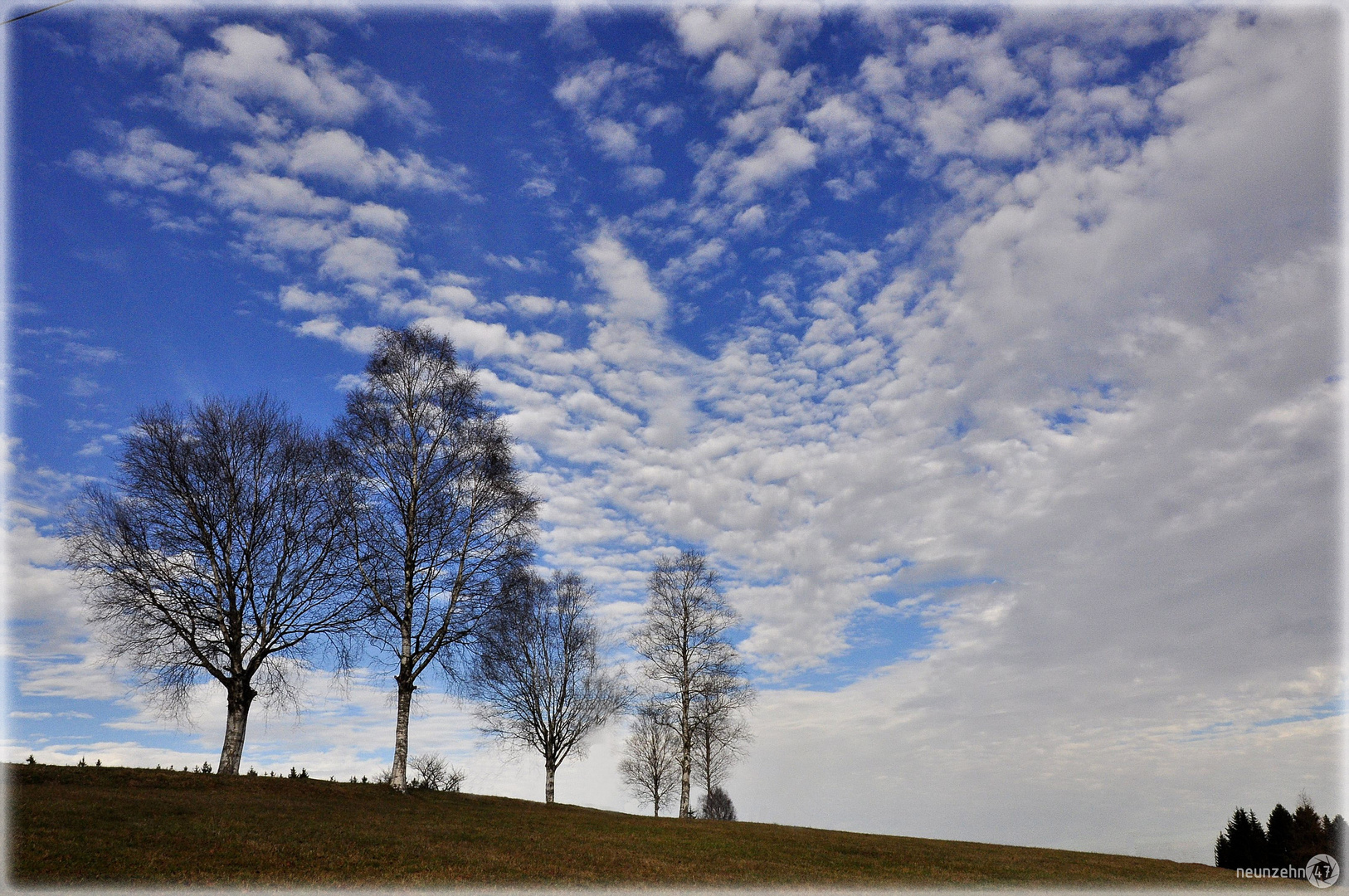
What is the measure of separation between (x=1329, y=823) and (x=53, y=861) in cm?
7749

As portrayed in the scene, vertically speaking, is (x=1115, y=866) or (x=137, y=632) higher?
(x=137, y=632)

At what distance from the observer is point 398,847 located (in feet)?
51.2

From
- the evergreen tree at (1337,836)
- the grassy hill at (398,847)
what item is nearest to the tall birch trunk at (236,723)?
the grassy hill at (398,847)

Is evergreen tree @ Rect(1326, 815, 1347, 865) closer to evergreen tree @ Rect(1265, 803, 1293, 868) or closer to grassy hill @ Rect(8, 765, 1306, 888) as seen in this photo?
evergreen tree @ Rect(1265, 803, 1293, 868)

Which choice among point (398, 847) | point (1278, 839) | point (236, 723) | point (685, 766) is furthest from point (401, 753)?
point (1278, 839)

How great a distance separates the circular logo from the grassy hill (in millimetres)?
2359

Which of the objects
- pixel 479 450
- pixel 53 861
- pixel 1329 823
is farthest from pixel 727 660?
pixel 1329 823

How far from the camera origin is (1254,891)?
67.1 feet

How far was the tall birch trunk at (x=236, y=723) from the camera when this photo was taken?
2264cm

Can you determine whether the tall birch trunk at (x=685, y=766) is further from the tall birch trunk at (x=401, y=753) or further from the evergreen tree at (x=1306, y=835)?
the evergreen tree at (x=1306, y=835)

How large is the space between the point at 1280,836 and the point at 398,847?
74.6 metres

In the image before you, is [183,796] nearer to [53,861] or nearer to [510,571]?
[53,861]

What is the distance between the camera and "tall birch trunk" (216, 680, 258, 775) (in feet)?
74.3

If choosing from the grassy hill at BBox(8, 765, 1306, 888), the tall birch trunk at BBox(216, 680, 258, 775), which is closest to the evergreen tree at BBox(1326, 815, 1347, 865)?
the grassy hill at BBox(8, 765, 1306, 888)
